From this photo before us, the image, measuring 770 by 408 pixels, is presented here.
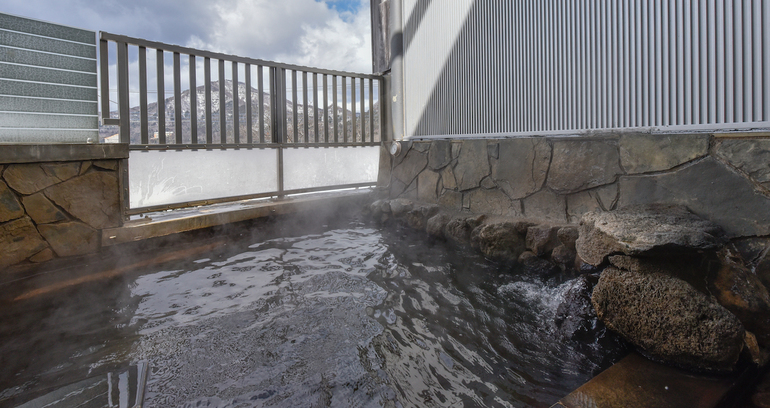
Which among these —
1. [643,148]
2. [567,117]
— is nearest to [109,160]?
→ [567,117]

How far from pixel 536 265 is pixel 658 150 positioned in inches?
54.1

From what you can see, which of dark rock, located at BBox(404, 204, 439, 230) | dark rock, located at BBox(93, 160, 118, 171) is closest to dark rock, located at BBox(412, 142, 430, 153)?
dark rock, located at BBox(404, 204, 439, 230)

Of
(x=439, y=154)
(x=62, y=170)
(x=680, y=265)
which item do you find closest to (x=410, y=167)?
(x=439, y=154)

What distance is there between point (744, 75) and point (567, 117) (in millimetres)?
1360

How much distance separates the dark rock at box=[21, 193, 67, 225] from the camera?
367cm

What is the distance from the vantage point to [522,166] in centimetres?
422

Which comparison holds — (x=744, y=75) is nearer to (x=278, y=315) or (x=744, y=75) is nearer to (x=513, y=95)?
(x=513, y=95)

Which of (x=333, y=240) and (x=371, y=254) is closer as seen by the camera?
(x=371, y=254)

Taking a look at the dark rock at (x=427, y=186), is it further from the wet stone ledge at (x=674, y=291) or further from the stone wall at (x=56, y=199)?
the stone wall at (x=56, y=199)

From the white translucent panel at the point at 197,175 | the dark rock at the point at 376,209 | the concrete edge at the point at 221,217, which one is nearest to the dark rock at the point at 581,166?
the dark rock at the point at 376,209

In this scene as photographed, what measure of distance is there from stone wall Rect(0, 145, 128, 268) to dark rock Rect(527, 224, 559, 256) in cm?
437

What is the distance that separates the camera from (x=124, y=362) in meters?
2.23

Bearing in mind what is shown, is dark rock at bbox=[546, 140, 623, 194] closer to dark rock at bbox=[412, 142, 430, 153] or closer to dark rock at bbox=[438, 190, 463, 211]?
dark rock at bbox=[438, 190, 463, 211]

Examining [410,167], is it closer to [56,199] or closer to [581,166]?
[581,166]
